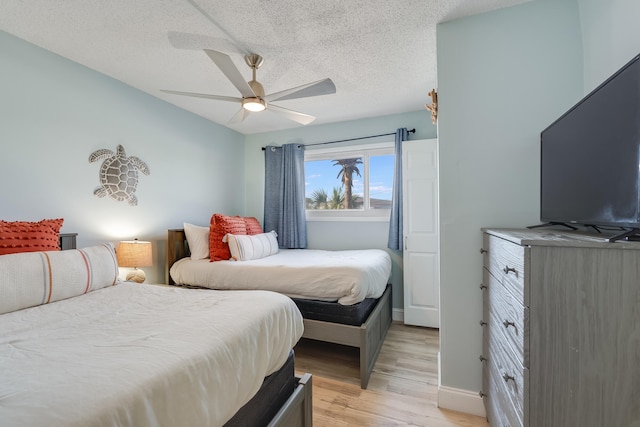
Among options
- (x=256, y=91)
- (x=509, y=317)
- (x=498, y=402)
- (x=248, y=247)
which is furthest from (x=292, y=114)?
(x=498, y=402)

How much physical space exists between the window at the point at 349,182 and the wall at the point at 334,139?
150 millimetres

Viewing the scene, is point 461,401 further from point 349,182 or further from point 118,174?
point 118,174

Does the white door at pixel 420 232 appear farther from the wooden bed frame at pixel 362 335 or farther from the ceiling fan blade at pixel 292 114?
the ceiling fan blade at pixel 292 114

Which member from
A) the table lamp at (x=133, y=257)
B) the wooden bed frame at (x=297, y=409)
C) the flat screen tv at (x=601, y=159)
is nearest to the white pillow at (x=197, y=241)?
the table lamp at (x=133, y=257)

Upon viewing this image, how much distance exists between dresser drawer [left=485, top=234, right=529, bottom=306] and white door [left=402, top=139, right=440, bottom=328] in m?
1.56

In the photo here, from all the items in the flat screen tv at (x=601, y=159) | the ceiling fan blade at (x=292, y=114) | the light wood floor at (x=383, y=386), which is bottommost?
the light wood floor at (x=383, y=386)

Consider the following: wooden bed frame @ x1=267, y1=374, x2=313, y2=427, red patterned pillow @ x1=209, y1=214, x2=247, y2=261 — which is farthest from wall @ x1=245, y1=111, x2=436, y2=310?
wooden bed frame @ x1=267, y1=374, x2=313, y2=427

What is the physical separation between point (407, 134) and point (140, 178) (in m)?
2.99

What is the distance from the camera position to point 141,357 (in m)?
0.81

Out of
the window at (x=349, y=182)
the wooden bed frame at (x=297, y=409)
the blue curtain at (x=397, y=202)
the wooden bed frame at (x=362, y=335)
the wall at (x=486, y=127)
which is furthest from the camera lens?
the window at (x=349, y=182)

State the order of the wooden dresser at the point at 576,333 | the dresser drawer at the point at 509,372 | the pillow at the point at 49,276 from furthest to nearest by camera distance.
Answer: the pillow at the point at 49,276
the dresser drawer at the point at 509,372
the wooden dresser at the point at 576,333

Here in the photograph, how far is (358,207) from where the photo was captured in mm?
3715

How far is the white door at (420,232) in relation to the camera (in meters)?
2.95

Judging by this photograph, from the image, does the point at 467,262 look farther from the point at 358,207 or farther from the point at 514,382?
the point at 358,207
